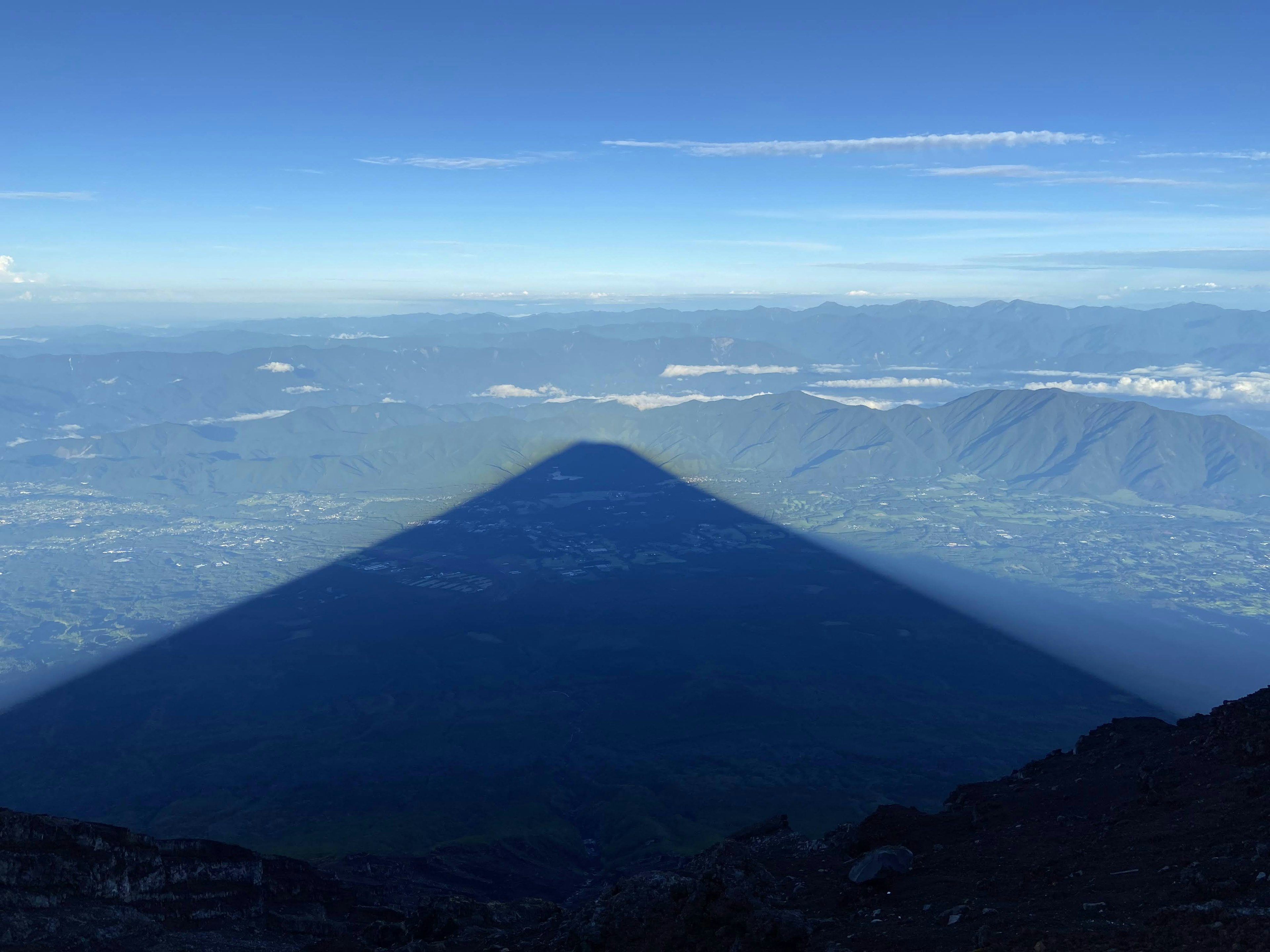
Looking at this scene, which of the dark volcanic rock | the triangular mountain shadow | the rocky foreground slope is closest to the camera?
the rocky foreground slope

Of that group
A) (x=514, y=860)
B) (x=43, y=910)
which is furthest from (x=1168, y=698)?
(x=43, y=910)

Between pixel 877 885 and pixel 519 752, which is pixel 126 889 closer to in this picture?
pixel 877 885

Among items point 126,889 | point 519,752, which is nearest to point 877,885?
point 126,889

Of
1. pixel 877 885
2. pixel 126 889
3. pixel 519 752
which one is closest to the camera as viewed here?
pixel 877 885

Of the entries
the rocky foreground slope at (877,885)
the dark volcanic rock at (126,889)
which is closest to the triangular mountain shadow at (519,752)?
the dark volcanic rock at (126,889)

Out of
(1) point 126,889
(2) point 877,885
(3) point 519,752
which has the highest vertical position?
(2) point 877,885

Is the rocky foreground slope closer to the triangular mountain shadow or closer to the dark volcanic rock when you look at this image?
the dark volcanic rock

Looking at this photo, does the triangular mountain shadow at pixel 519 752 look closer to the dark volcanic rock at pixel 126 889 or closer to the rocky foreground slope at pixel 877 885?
the dark volcanic rock at pixel 126 889

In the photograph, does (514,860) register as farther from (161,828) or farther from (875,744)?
(875,744)

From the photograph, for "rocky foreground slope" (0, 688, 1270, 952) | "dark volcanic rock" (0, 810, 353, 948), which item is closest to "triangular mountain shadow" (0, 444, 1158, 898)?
"dark volcanic rock" (0, 810, 353, 948)
